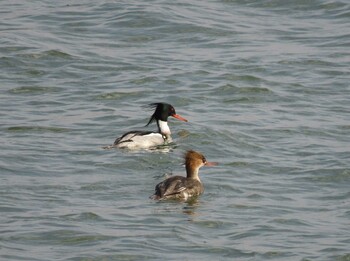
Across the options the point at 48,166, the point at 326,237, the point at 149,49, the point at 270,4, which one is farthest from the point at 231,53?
the point at 326,237

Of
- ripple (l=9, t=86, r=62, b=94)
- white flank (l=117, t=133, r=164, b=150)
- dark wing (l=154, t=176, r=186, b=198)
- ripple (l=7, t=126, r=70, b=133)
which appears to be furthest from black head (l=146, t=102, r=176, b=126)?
dark wing (l=154, t=176, r=186, b=198)

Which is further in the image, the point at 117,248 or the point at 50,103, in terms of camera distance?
the point at 50,103

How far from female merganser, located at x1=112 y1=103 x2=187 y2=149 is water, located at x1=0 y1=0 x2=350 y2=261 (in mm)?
290

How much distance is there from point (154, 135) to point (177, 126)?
118cm

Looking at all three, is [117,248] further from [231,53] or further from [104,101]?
[231,53]

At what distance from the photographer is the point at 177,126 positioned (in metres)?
17.6

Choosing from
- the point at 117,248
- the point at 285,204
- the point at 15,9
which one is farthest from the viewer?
the point at 15,9

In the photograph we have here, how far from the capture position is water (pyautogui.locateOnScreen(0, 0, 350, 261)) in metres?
11.4

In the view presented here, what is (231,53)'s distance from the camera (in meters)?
21.1

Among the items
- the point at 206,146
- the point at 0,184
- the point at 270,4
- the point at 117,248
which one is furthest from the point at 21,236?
the point at 270,4

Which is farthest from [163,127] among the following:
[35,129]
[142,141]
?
[35,129]

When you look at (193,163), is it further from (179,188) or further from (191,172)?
(179,188)

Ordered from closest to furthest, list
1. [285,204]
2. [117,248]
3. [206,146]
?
[117,248]
[285,204]
[206,146]

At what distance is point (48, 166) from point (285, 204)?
3.25 meters
